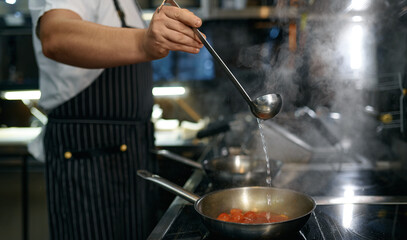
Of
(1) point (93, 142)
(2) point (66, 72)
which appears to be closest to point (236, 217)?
(1) point (93, 142)

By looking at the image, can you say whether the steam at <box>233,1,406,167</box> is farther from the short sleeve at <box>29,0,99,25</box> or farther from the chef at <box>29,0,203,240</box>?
the short sleeve at <box>29,0,99,25</box>

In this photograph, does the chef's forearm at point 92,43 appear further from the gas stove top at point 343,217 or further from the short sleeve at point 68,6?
the gas stove top at point 343,217

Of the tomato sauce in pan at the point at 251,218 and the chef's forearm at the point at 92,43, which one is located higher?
the chef's forearm at the point at 92,43

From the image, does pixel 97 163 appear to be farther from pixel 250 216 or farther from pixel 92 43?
pixel 250 216

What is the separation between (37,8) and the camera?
1.19m

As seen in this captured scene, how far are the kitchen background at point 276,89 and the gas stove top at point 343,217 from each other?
0.26 m

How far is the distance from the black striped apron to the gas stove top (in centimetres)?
34

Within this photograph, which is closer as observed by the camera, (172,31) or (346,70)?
(172,31)

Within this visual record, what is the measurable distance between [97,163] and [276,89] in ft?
3.39

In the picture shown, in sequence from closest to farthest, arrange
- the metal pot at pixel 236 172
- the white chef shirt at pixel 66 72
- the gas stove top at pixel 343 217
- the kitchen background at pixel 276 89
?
the gas stove top at pixel 343 217, the metal pot at pixel 236 172, the white chef shirt at pixel 66 72, the kitchen background at pixel 276 89

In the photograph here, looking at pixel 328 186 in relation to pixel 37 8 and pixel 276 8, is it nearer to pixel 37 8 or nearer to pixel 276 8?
pixel 37 8

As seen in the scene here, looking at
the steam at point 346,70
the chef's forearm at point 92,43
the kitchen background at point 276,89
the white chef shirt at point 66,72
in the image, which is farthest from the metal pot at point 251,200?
the steam at point 346,70

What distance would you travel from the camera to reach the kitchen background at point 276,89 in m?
1.59

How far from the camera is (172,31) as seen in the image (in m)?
0.87
